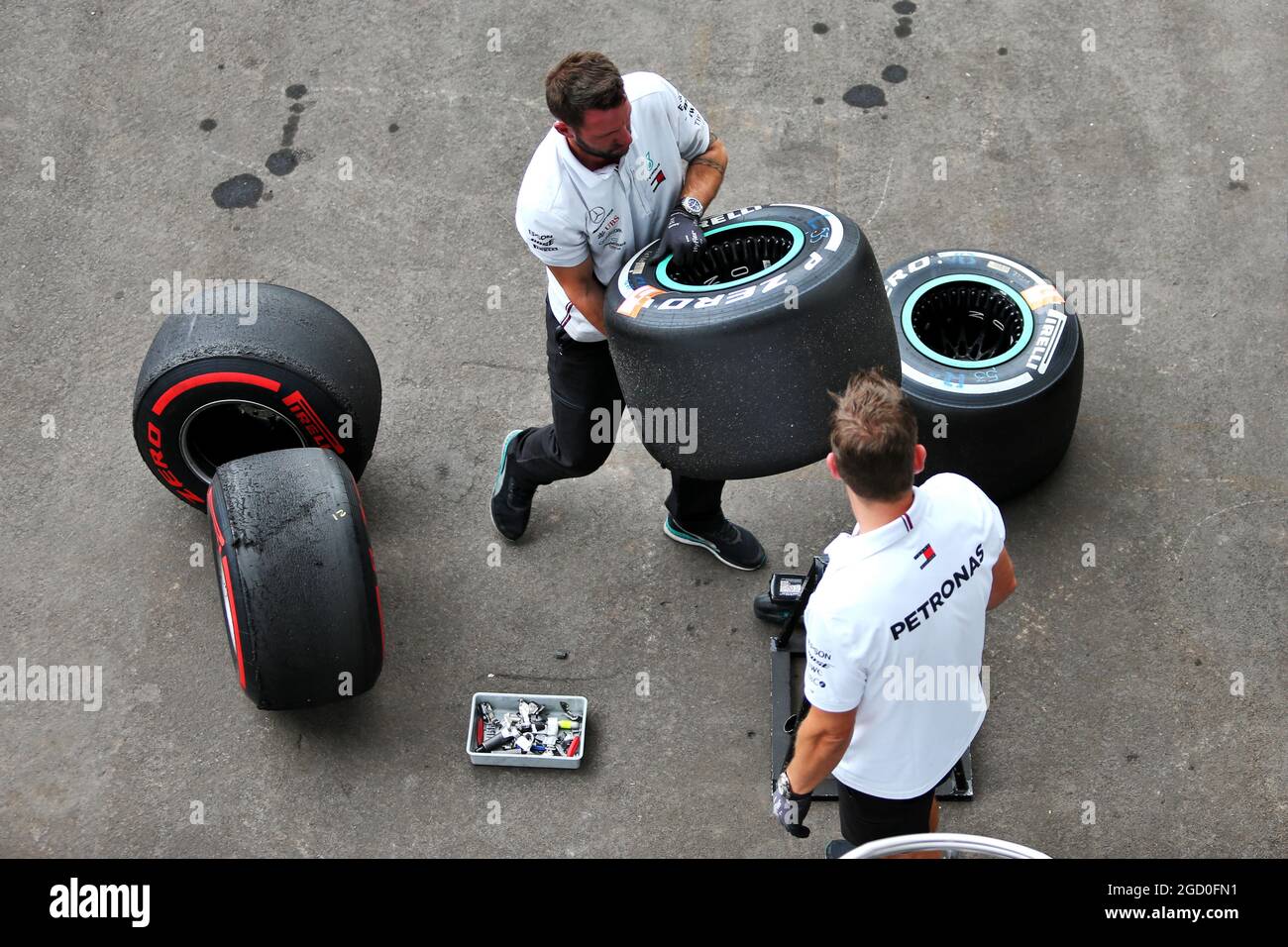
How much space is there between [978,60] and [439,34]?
2.83 m

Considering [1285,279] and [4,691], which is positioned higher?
[1285,279]

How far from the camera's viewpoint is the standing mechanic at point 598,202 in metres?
3.83

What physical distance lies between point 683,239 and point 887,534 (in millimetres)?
1351

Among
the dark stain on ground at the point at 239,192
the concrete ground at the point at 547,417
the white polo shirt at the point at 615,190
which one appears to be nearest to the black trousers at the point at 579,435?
the white polo shirt at the point at 615,190

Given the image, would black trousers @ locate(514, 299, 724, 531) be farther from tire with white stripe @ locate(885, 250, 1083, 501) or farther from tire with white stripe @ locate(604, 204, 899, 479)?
tire with white stripe @ locate(885, 250, 1083, 501)

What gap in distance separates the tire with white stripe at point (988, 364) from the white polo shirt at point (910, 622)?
1479mm

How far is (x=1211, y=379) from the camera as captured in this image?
5457 millimetres

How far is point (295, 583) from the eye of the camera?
4.34 m

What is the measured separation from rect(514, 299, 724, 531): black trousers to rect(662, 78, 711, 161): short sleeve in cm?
70

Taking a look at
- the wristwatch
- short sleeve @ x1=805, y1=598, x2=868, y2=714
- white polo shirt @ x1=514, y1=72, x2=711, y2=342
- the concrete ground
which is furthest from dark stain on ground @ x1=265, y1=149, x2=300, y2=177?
short sleeve @ x1=805, y1=598, x2=868, y2=714

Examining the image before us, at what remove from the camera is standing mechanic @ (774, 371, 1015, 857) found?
3.03 m
